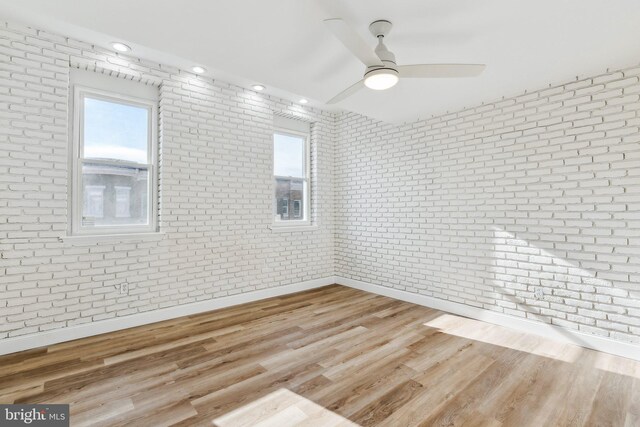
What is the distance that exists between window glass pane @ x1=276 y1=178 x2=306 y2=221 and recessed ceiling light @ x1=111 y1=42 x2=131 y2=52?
2613mm

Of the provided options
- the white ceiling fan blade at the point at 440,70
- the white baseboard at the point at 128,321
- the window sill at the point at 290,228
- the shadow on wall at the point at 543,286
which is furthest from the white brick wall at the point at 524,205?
the white baseboard at the point at 128,321

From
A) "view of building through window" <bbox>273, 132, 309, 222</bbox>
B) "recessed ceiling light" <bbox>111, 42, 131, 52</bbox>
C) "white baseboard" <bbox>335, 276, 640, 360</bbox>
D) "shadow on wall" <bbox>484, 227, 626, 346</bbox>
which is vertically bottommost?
"white baseboard" <bbox>335, 276, 640, 360</bbox>

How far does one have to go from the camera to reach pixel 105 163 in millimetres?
3443

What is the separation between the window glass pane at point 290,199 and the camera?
5.11 m

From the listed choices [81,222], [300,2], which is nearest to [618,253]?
[300,2]

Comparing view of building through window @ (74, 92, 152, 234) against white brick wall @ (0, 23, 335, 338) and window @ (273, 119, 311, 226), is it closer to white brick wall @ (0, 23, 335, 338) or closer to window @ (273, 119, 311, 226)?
white brick wall @ (0, 23, 335, 338)

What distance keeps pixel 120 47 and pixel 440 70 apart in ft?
11.1

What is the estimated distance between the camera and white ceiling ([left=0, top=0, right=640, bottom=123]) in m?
2.14

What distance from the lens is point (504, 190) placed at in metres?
3.65

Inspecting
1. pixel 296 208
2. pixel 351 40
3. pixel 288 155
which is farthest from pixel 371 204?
pixel 351 40

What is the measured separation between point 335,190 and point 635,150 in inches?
158

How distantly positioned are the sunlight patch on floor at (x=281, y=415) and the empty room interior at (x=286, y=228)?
0.05 feet

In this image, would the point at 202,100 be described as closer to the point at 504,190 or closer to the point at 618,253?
the point at 504,190

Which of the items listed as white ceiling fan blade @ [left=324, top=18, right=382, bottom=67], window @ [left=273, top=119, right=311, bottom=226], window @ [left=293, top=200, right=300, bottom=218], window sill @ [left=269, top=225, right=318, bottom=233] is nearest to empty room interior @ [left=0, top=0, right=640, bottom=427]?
white ceiling fan blade @ [left=324, top=18, right=382, bottom=67]
